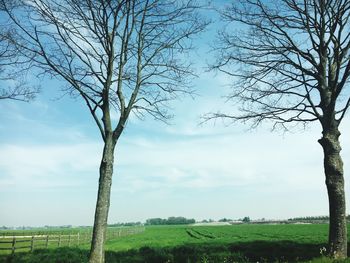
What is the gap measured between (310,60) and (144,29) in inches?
225

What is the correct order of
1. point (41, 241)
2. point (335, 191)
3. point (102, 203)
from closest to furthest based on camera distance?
point (102, 203), point (335, 191), point (41, 241)

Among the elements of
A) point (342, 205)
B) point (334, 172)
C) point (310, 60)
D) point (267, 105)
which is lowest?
point (342, 205)

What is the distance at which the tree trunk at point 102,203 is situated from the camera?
31.2 ft

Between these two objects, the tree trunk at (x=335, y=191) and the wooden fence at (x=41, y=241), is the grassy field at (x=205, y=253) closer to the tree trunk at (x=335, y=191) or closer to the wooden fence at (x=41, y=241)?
the tree trunk at (x=335, y=191)

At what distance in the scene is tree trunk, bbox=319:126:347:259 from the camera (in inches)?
401

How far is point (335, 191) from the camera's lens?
1059 centimetres

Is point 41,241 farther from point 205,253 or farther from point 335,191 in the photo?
point 335,191

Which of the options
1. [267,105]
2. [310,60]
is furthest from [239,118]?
[310,60]

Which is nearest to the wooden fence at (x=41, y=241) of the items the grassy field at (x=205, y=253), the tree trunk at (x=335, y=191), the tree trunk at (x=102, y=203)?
the grassy field at (x=205, y=253)

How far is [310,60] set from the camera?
1198 centimetres

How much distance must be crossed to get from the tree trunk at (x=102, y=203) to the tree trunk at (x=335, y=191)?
636cm

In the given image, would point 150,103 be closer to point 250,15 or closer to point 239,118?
point 239,118

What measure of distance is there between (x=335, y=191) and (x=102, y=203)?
6.84m

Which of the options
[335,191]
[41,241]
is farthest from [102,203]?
[41,241]
